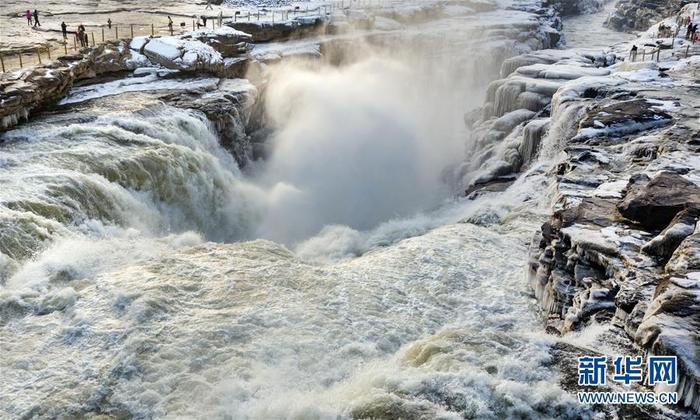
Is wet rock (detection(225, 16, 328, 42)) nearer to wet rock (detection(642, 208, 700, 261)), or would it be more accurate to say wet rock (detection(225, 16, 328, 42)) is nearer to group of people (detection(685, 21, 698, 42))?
group of people (detection(685, 21, 698, 42))

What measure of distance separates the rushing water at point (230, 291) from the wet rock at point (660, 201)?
246cm

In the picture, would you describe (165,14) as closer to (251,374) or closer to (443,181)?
(443,181)

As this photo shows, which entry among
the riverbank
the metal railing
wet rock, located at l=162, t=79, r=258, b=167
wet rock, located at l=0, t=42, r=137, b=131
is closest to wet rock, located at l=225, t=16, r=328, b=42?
the metal railing

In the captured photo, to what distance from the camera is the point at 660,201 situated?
973cm

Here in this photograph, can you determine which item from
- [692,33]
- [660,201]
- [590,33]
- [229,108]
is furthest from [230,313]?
[590,33]

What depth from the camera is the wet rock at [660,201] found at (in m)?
9.53

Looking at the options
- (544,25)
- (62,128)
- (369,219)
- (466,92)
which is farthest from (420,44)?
(62,128)

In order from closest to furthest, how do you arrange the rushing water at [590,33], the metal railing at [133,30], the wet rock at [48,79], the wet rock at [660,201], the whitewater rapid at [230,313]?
1. the whitewater rapid at [230,313]
2. the wet rock at [660,201]
3. the wet rock at [48,79]
4. the metal railing at [133,30]
5. the rushing water at [590,33]

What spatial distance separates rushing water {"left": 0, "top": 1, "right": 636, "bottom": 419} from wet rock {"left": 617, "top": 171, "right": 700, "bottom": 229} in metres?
2.46

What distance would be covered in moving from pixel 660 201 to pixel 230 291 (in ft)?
25.3

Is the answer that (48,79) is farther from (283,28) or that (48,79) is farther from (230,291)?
(283,28)

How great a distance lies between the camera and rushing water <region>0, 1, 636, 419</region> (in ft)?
24.5

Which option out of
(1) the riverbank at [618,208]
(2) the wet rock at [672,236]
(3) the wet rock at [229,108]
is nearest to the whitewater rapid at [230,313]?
(1) the riverbank at [618,208]

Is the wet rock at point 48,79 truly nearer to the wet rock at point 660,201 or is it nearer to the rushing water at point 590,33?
the wet rock at point 660,201
